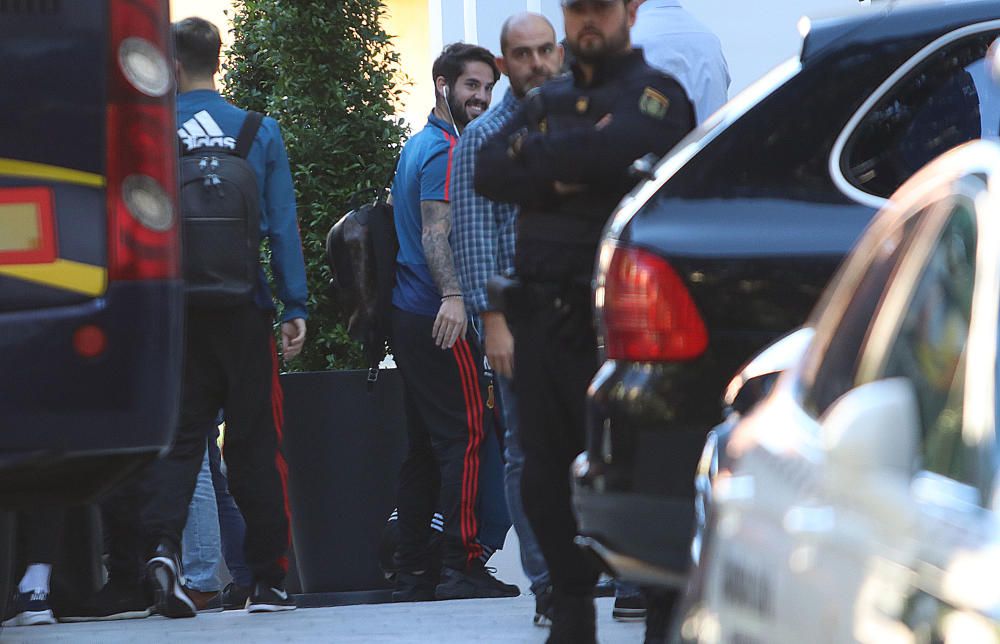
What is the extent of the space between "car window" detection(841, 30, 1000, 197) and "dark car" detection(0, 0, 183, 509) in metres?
1.63

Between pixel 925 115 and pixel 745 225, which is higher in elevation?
pixel 925 115

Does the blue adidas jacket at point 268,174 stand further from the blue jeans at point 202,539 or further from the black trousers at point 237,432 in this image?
the blue jeans at point 202,539

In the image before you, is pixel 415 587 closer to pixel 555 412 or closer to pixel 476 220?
pixel 476 220

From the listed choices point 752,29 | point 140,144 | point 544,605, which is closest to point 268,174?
point 544,605

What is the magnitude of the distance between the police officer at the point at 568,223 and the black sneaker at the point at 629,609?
3.98 feet

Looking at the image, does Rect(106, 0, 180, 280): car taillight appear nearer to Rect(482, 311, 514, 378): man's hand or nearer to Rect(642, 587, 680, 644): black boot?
Rect(642, 587, 680, 644): black boot

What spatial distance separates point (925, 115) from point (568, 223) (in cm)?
103

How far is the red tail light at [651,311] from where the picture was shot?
4.75 m

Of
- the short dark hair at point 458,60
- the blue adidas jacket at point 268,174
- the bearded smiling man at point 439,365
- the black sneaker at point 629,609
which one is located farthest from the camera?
the short dark hair at point 458,60

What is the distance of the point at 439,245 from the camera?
7.87 m

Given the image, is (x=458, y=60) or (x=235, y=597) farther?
(x=458, y=60)

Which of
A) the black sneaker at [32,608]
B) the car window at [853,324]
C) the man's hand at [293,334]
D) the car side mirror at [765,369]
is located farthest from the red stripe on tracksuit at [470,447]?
the car window at [853,324]

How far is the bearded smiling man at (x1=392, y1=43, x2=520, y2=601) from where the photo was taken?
7.92m

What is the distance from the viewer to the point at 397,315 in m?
8.22
